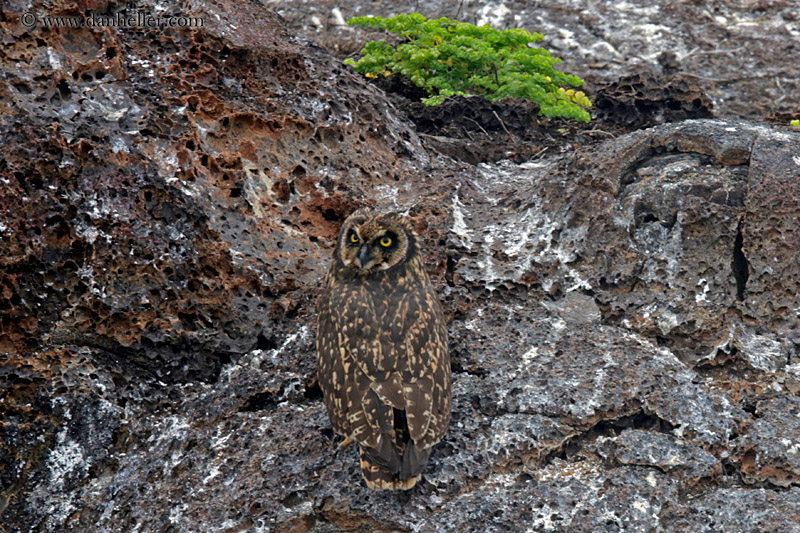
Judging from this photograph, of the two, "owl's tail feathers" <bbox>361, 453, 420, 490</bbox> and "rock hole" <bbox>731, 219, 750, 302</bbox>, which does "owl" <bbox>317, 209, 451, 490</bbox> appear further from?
"rock hole" <bbox>731, 219, 750, 302</bbox>

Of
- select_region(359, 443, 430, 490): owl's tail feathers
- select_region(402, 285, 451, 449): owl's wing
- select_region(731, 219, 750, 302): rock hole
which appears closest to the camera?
select_region(359, 443, 430, 490): owl's tail feathers

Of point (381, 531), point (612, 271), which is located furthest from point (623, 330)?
point (381, 531)

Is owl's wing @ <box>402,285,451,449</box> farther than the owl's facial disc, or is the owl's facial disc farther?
the owl's facial disc

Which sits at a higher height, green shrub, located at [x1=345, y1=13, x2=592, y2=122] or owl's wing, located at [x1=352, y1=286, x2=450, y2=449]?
green shrub, located at [x1=345, y1=13, x2=592, y2=122]

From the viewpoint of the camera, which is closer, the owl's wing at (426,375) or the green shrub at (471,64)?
the owl's wing at (426,375)

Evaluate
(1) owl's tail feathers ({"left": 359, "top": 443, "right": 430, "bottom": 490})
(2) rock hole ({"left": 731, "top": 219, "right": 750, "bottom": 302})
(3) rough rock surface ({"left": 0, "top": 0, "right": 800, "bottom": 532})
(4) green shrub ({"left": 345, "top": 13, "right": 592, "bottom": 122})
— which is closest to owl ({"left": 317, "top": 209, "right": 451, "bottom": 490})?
(1) owl's tail feathers ({"left": 359, "top": 443, "right": 430, "bottom": 490})

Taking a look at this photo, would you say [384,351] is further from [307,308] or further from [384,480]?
[307,308]

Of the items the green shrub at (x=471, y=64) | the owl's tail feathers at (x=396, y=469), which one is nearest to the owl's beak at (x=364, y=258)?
the owl's tail feathers at (x=396, y=469)

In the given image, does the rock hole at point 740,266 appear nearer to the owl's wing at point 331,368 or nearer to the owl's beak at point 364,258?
the owl's beak at point 364,258
